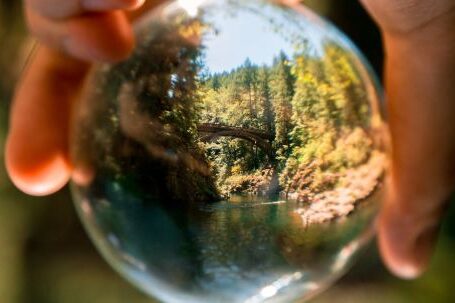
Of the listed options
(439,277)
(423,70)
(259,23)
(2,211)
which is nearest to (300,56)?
(259,23)

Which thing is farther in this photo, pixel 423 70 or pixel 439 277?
pixel 439 277

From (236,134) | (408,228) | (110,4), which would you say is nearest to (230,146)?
(236,134)

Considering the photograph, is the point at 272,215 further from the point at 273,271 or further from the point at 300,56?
the point at 300,56

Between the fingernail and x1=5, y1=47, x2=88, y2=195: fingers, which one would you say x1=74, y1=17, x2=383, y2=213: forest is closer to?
the fingernail

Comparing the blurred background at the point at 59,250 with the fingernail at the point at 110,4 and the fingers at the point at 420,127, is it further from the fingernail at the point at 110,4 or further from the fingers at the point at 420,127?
the fingernail at the point at 110,4

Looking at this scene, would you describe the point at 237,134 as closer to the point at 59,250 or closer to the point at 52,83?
the point at 52,83

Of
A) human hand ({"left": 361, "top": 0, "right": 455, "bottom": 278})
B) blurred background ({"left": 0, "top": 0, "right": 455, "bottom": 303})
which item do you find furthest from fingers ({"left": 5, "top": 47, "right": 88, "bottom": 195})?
blurred background ({"left": 0, "top": 0, "right": 455, "bottom": 303})

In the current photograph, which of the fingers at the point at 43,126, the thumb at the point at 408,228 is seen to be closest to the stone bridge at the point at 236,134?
the fingers at the point at 43,126
